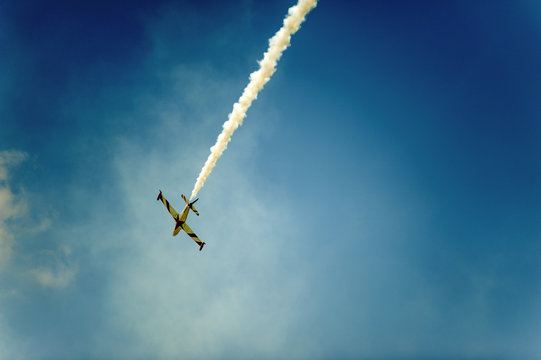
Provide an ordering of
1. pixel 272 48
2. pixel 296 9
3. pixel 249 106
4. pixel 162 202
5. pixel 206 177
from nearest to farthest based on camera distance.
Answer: pixel 296 9
pixel 272 48
pixel 249 106
pixel 206 177
pixel 162 202

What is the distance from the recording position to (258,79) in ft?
86.1

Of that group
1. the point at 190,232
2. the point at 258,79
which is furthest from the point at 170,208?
the point at 258,79

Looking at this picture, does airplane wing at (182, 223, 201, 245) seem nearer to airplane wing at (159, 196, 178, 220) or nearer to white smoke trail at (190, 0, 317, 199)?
airplane wing at (159, 196, 178, 220)

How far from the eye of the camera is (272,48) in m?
24.5

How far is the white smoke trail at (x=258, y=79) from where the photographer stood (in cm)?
2294

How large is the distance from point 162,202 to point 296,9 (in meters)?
29.1

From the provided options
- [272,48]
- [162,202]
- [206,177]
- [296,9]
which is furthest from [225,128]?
[162,202]

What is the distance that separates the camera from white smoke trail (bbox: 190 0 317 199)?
22.9 metres

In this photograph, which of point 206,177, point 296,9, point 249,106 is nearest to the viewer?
point 296,9

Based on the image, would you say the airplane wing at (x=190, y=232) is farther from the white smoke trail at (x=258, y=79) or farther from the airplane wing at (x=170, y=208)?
the white smoke trail at (x=258, y=79)

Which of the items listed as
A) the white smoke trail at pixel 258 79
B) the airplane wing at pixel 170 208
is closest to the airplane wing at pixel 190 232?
the airplane wing at pixel 170 208

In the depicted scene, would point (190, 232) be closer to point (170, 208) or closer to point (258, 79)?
Answer: point (170, 208)

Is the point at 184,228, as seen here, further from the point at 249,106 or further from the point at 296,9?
the point at 296,9

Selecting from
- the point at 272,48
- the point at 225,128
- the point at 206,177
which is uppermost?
the point at 272,48
